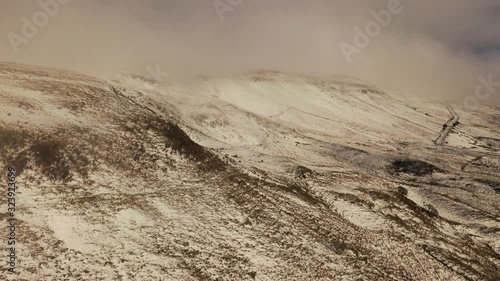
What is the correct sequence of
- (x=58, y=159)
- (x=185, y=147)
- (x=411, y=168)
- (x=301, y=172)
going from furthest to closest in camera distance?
(x=411, y=168) → (x=301, y=172) → (x=185, y=147) → (x=58, y=159)

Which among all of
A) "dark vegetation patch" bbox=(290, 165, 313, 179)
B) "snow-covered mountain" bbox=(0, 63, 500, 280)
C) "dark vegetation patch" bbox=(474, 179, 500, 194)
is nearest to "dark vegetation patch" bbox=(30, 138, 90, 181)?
"snow-covered mountain" bbox=(0, 63, 500, 280)

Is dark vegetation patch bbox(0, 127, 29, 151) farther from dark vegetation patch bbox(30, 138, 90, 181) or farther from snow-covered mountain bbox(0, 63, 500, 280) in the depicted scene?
dark vegetation patch bbox(30, 138, 90, 181)

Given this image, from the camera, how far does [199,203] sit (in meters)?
32.6

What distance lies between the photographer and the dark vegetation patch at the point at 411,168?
190ft

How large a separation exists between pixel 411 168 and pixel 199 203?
38.8 metres

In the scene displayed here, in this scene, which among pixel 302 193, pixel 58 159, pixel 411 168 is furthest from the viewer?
pixel 411 168

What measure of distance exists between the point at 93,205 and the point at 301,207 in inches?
679

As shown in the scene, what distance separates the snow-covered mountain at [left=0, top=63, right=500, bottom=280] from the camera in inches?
1035

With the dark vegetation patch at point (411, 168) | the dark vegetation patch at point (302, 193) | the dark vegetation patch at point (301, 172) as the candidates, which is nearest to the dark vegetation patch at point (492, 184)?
the dark vegetation patch at point (411, 168)

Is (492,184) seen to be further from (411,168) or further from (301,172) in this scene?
(301,172)

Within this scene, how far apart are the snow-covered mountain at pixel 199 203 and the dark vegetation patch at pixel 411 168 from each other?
27cm

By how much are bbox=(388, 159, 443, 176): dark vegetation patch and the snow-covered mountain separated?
27 centimetres

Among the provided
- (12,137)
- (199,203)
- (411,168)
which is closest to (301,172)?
(199,203)

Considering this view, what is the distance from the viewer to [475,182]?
176 ft
